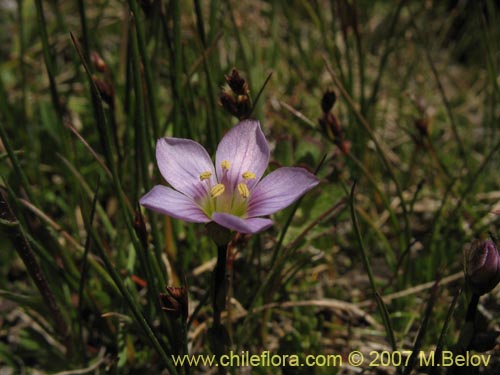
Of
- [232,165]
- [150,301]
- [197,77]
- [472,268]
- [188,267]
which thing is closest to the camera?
[472,268]

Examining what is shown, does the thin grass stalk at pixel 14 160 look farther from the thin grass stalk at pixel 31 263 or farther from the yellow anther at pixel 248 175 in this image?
the yellow anther at pixel 248 175

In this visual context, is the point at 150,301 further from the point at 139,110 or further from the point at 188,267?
the point at 139,110

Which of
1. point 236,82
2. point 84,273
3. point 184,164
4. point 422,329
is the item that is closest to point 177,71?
point 236,82

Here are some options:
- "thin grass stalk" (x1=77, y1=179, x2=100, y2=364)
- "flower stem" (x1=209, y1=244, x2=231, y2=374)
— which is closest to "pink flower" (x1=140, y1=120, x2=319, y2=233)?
"flower stem" (x1=209, y1=244, x2=231, y2=374)

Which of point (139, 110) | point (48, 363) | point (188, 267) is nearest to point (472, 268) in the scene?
point (139, 110)

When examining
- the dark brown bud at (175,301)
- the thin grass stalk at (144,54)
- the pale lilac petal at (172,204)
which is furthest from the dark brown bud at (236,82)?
the dark brown bud at (175,301)

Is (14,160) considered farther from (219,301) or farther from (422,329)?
(422,329)
